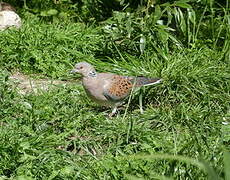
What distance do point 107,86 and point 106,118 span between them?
0.95ft

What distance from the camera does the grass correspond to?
4234mm

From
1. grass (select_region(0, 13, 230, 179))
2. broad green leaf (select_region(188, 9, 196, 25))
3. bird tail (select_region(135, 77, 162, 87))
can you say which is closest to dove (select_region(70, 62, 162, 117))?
bird tail (select_region(135, 77, 162, 87))

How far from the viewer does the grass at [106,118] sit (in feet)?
13.9

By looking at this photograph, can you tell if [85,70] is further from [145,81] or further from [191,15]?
[191,15]

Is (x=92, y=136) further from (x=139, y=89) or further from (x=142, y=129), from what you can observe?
(x=139, y=89)

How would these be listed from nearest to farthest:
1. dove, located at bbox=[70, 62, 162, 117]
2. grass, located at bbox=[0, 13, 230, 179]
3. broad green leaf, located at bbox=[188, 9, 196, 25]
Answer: grass, located at bbox=[0, 13, 230, 179], dove, located at bbox=[70, 62, 162, 117], broad green leaf, located at bbox=[188, 9, 196, 25]

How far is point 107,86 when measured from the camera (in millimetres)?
5367

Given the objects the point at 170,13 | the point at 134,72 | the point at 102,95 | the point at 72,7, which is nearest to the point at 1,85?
the point at 102,95

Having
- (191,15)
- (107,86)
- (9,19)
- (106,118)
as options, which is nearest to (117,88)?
(107,86)

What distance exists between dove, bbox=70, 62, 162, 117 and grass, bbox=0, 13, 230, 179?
12cm

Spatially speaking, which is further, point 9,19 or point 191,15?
point 9,19

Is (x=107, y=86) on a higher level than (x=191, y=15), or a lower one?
lower

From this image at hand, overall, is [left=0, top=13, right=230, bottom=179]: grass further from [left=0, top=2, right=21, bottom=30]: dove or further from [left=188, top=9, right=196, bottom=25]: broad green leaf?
[left=0, top=2, right=21, bottom=30]: dove

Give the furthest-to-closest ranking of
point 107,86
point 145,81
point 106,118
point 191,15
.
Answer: point 191,15, point 145,81, point 107,86, point 106,118
